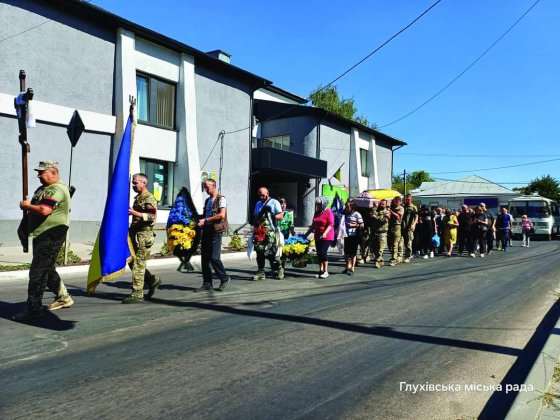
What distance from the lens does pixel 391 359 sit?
15.5ft

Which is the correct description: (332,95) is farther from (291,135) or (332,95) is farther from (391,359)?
(391,359)

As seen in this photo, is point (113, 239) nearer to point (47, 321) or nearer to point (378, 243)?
point (47, 321)

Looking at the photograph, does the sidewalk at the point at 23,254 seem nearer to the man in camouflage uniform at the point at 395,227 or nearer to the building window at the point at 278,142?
the man in camouflage uniform at the point at 395,227

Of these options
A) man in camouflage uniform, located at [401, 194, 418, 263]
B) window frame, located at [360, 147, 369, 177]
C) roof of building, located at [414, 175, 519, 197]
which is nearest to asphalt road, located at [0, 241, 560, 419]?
man in camouflage uniform, located at [401, 194, 418, 263]

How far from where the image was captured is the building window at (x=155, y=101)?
57.2 feet

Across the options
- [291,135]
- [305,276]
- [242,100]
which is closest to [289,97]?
[291,135]

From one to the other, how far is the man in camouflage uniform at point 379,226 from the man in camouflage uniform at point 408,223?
168 centimetres

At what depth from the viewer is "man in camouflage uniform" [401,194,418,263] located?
543 inches

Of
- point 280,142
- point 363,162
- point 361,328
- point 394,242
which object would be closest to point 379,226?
point 394,242

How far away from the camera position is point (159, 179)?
18.2 meters

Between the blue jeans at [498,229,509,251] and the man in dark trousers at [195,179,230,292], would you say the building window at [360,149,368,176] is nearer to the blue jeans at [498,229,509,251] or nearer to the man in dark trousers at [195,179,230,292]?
the blue jeans at [498,229,509,251]

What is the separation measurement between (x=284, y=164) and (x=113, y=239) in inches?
673

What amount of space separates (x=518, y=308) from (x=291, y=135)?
20.7m

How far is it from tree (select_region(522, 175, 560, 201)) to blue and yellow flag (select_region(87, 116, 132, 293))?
2658 inches
